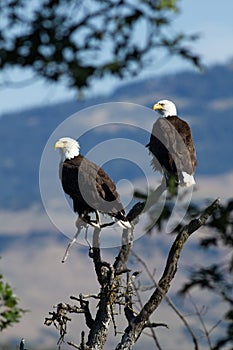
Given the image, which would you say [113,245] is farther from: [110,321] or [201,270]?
[201,270]

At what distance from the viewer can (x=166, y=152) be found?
1397 cm

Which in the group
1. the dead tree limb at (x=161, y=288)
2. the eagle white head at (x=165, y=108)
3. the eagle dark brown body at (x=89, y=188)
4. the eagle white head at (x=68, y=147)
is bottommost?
the dead tree limb at (x=161, y=288)

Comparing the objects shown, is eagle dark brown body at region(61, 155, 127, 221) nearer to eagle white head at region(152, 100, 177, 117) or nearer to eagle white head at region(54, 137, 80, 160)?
eagle white head at region(54, 137, 80, 160)

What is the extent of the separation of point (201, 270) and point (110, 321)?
4.75 m

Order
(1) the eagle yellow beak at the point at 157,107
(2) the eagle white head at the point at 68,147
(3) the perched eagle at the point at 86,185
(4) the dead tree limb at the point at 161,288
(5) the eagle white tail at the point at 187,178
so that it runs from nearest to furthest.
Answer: (4) the dead tree limb at the point at 161,288 < (3) the perched eagle at the point at 86,185 < (5) the eagle white tail at the point at 187,178 < (2) the eagle white head at the point at 68,147 < (1) the eagle yellow beak at the point at 157,107

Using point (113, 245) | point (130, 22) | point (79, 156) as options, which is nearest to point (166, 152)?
point (79, 156)

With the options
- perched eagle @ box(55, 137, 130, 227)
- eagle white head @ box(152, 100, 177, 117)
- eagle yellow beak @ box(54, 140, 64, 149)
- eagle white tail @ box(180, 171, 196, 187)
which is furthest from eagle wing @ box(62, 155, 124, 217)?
eagle white head @ box(152, 100, 177, 117)

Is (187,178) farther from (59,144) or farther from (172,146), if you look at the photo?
(59,144)

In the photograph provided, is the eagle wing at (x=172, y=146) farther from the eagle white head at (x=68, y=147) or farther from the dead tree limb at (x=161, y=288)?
the dead tree limb at (x=161, y=288)

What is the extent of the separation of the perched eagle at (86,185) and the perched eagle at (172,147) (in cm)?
94

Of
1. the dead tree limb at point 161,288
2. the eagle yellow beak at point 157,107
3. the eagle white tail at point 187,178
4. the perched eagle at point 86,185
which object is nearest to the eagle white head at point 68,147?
the perched eagle at point 86,185

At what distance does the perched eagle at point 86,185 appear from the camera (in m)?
12.3

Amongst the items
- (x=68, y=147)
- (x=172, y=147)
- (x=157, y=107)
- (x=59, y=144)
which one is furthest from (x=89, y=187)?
(x=157, y=107)

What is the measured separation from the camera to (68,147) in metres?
13.7
